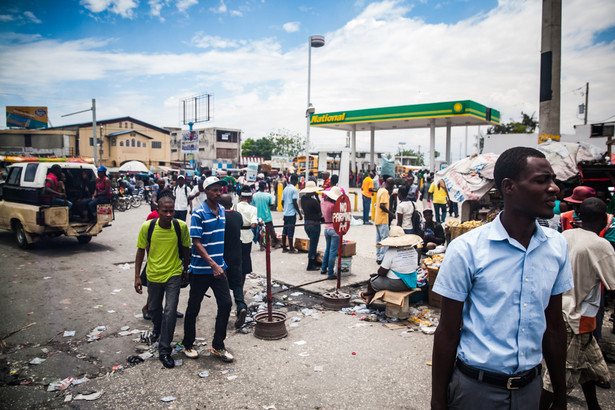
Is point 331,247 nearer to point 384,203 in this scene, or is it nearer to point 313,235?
point 313,235

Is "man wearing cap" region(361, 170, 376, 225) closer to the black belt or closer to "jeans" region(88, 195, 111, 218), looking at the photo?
"jeans" region(88, 195, 111, 218)

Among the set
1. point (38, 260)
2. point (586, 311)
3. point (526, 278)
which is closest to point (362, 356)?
point (586, 311)

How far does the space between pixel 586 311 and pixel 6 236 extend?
49.0ft

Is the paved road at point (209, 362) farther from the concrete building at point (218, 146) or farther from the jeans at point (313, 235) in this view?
the concrete building at point (218, 146)

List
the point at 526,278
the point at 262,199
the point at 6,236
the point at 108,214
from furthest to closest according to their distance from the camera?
the point at 6,236 < the point at 108,214 < the point at 262,199 < the point at 526,278

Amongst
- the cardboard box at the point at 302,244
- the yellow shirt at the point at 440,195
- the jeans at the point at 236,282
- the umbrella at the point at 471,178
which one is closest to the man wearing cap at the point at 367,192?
the yellow shirt at the point at 440,195

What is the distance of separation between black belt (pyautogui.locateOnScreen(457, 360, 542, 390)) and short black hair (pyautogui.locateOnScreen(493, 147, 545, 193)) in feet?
2.99

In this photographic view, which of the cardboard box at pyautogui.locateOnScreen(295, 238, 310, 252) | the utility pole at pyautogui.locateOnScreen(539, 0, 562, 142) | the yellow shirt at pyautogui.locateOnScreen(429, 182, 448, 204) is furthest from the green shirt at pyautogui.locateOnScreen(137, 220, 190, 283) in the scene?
the yellow shirt at pyautogui.locateOnScreen(429, 182, 448, 204)

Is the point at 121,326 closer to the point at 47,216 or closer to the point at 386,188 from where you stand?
the point at 47,216

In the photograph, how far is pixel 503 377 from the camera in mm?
1830

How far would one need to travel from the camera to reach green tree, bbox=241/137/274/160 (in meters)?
87.3

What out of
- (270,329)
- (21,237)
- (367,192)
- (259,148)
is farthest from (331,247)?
(259,148)

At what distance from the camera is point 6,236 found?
12.3m

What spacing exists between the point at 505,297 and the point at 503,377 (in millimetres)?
380
